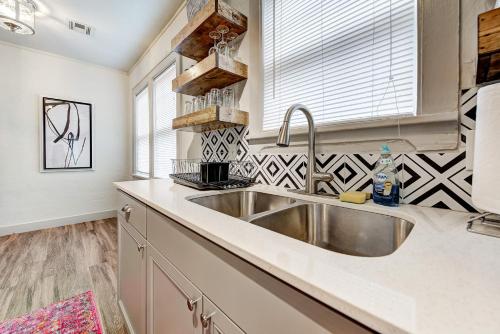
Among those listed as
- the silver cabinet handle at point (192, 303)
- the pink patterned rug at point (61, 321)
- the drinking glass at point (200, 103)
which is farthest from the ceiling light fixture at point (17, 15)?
the silver cabinet handle at point (192, 303)

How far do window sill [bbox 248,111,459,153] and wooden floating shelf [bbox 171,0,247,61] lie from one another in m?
0.84

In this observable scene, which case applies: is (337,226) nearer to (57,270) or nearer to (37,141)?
(57,270)

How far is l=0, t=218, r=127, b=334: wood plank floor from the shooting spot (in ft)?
5.04

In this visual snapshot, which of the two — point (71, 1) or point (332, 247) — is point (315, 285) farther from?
point (71, 1)

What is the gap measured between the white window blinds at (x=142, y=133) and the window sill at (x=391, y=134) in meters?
2.79

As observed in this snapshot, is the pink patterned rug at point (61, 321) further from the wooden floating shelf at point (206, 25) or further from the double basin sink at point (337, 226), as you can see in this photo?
the wooden floating shelf at point (206, 25)

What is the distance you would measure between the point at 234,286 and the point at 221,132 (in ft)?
4.38

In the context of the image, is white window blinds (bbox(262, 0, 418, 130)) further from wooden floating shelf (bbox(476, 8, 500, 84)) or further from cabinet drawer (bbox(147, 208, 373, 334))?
cabinet drawer (bbox(147, 208, 373, 334))

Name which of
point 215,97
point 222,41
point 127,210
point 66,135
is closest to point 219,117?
point 215,97

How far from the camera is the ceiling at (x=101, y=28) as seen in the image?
2.11 metres

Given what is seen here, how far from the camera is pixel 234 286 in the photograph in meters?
0.48

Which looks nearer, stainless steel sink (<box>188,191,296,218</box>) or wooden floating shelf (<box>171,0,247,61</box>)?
stainless steel sink (<box>188,191,296,218</box>)

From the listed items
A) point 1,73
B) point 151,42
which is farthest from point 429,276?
point 1,73

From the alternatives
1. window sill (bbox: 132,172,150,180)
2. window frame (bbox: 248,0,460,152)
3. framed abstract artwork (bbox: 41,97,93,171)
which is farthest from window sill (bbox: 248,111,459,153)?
framed abstract artwork (bbox: 41,97,93,171)
